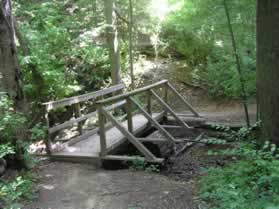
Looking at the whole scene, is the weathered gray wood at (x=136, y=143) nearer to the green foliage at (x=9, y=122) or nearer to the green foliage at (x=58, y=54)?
the green foliage at (x=9, y=122)

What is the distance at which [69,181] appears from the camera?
6.00 m

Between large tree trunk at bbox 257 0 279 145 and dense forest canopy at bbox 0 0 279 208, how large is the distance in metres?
0.01

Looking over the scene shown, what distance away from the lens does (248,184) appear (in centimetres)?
435

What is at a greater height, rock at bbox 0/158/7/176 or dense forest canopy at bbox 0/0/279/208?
dense forest canopy at bbox 0/0/279/208

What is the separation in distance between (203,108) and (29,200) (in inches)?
319

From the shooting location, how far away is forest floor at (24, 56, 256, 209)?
193 inches

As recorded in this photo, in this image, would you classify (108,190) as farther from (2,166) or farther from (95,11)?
(95,11)

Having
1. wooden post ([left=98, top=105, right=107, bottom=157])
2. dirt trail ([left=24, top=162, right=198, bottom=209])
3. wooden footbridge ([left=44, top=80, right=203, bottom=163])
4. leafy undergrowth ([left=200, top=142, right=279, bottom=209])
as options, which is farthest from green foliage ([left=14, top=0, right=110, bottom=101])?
leafy undergrowth ([left=200, top=142, right=279, bottom=209])

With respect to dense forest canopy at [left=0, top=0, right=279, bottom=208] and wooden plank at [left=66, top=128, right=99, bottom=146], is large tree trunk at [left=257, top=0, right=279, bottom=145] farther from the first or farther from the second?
wooden plank at [left=66, top=128, right=99, bottom=146]

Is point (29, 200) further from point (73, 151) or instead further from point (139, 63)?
point (139, 63)

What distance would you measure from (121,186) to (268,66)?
283cm

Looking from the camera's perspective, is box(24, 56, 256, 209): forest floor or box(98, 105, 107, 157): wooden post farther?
box(98, 105, 107, 157): wooden post

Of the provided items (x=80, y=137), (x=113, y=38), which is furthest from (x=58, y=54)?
(x=80, y=137)

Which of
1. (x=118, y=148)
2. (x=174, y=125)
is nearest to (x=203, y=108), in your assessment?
(x=174, y=125)
